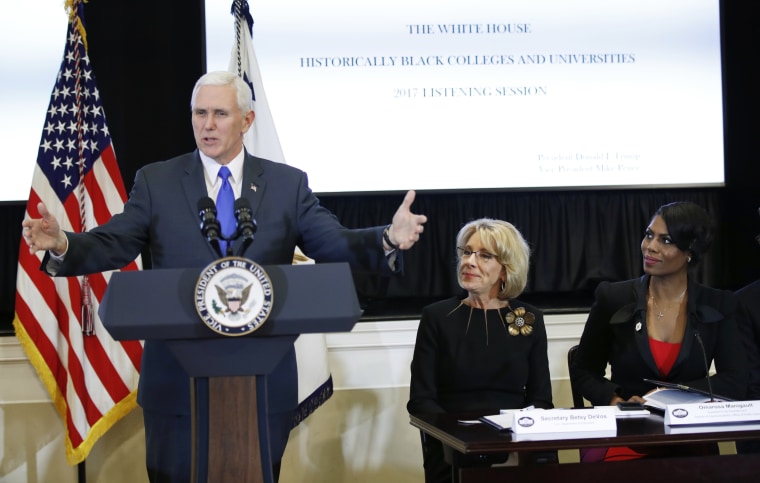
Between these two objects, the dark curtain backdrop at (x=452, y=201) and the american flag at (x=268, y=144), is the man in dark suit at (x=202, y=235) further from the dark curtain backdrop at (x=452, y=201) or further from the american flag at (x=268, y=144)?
the dark curtain backdrop at (x=452, y=201)

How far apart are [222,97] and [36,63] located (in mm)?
2484

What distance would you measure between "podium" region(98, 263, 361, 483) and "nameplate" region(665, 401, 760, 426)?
114 cm

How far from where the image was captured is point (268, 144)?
410cm

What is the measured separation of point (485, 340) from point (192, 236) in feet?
4.22

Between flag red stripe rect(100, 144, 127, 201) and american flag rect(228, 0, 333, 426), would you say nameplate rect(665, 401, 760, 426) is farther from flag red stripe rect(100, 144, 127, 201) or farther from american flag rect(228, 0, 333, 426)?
flag red stripe rect(100, 144, 127, 201)

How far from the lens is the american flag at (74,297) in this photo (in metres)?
3.85

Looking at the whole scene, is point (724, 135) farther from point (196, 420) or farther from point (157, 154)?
point (196, 420)

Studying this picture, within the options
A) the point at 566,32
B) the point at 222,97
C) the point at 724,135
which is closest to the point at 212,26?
the point at 566,32

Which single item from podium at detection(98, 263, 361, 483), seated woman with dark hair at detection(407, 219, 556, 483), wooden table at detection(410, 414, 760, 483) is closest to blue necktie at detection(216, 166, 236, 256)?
podium at detection(98, 263, 361, 483)

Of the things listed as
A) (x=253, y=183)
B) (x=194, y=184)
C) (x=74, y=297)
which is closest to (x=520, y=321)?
(x=253, y=183)

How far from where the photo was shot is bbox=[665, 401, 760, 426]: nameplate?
253 cm

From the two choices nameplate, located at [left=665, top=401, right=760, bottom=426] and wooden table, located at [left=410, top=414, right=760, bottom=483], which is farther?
nameplate, located at [left=665, top=401, right=760, bottom=426]

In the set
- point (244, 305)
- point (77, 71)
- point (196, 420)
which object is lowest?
point (196, 420)

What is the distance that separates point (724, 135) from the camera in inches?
186
